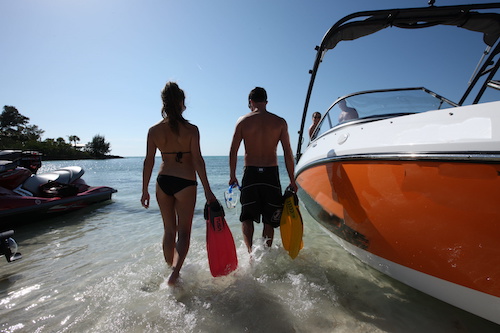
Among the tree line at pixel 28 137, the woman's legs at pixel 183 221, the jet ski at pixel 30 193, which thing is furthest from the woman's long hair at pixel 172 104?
the tree line at pixel 28 137

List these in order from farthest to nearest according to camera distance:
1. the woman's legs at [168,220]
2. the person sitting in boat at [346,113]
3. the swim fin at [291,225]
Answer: the person sitting in boat at [346,113], the swim fin at [291,225], the woman's legs at [168,220]

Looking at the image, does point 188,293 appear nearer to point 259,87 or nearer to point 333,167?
point 333,167

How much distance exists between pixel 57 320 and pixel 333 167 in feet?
9.79

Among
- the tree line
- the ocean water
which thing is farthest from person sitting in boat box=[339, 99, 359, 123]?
the tree line

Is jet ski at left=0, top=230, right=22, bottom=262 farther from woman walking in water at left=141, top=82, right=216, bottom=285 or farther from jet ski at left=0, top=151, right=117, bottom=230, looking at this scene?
jet ski at left=0, top=151, right=117, bottom=230

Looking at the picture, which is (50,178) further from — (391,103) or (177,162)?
(391,103)

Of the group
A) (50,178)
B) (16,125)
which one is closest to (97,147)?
(16,125)

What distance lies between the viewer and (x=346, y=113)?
339cm

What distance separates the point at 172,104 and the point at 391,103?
2.74 m

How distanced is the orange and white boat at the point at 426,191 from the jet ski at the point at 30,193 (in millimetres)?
6571

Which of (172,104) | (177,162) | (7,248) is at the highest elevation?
(172,104)

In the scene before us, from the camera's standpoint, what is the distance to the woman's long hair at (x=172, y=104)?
2.61 m

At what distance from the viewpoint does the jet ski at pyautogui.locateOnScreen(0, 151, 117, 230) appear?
5496 millimetres

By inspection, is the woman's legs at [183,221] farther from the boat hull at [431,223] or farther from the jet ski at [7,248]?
the jet ski at [7,248]
